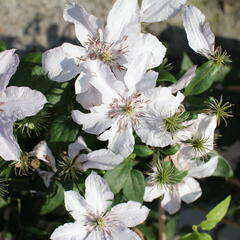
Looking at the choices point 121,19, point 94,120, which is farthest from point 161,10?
point 94,120

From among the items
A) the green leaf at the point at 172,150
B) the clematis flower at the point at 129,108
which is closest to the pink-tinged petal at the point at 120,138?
the clematis flower at the point at 129,108

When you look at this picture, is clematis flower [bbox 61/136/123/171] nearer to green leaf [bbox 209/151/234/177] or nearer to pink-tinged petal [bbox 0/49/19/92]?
pink-tinged petal [bbox 0/49/19/92]

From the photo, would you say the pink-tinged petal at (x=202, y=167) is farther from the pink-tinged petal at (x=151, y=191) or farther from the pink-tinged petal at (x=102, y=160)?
the pink-tinged petal at (x=102, y=160)

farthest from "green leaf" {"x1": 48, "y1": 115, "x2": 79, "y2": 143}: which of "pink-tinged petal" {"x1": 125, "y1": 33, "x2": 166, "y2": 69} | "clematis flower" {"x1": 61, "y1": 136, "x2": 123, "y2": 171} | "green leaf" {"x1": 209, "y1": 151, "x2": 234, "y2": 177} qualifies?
"green leaf" {"x1": 209, "y1": 151, "x2": 234, "y2": 177}

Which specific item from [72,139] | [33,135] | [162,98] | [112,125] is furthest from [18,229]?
[162,98]

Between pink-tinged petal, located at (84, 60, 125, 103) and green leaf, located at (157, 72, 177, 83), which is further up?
pink-tinged petal, located at (84, 60, 125, 103)

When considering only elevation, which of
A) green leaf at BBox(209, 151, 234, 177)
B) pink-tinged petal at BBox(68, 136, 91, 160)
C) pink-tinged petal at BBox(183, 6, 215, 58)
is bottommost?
green leaf at BBox(209, 151, 234, 177)
